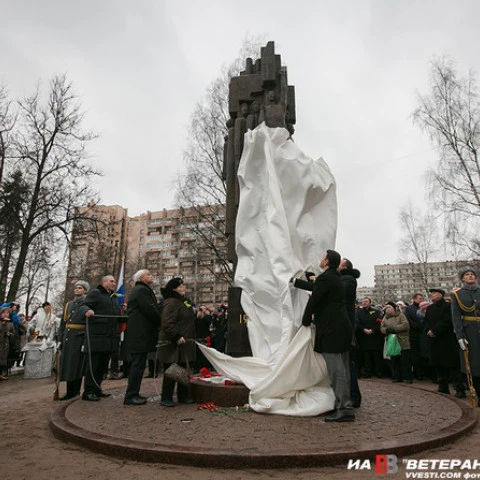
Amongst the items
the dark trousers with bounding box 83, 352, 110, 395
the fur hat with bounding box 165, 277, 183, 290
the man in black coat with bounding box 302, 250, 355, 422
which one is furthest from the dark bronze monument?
the dark trousers with bounding box 83, 352, 110, 395

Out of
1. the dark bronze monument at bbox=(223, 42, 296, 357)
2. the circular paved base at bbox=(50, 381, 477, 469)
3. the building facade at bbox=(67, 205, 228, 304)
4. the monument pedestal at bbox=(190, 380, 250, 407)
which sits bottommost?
the circular paved base at bbox=(50, 381, 477, 469)

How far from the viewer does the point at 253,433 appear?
373 cm

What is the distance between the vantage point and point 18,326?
33.4 ft

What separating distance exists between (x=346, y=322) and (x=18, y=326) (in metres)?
9.14

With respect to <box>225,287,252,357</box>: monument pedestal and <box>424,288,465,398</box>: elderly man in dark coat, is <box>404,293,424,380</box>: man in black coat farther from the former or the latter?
<box>225,287,252,357</box>: monument pedestal

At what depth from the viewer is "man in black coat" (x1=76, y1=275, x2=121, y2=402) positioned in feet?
19.1

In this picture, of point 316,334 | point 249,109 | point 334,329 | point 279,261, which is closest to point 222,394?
point 316,334

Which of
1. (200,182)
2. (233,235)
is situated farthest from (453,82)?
(233,235)

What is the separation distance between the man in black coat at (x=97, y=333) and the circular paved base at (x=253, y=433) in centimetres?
64

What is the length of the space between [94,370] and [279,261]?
10.9ft

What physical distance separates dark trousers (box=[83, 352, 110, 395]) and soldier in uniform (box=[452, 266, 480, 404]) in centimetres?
528

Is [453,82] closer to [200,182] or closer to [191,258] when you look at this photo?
[200,182]

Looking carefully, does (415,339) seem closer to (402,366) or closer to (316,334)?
(402,366)

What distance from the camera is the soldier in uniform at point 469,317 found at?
5613 mm
